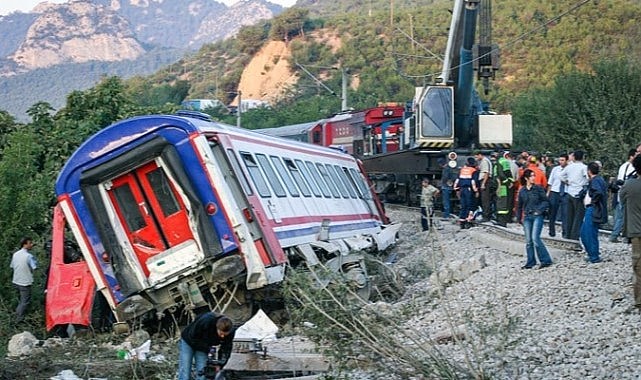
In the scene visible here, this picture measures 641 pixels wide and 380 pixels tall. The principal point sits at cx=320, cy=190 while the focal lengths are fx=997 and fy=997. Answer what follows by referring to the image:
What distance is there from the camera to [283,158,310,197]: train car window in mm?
16062

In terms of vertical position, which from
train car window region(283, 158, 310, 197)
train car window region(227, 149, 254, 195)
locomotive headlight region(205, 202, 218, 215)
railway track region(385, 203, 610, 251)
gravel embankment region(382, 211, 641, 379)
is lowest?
railway track region(385, 203, 610, 251)

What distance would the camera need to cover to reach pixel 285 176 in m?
15.5

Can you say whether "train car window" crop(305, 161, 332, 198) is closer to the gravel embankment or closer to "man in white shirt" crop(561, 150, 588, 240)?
the gravel embankment

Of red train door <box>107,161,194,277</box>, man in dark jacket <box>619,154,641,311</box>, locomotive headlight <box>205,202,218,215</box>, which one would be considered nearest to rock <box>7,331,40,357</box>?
Result: red train door <box>107,161,194,277</box>

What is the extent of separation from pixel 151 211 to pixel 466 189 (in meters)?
10.1

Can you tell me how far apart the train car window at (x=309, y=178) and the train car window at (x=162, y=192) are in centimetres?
435

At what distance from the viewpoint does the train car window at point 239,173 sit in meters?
12.8

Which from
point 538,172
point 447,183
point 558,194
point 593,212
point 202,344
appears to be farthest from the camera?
point 447,183

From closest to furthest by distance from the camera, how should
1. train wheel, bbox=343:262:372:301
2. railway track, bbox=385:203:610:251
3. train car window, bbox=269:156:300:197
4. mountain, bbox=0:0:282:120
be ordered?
train wheel, bbox=343:262:372:301, train car window, bbox=269:156:300:197, railway track, bbox=385:203:610:251, mountain, bbox=0:0:282:120

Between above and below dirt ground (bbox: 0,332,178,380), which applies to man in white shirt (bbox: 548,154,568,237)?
above

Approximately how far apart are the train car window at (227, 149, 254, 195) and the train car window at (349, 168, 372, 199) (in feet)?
28.8

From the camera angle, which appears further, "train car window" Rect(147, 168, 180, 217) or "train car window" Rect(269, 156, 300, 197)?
"train car window" Rect(269, 156, 300, 197)

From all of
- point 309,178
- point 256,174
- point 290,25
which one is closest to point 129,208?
point 256,174

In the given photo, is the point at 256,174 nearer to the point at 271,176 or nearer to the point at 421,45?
the point at 271,176
